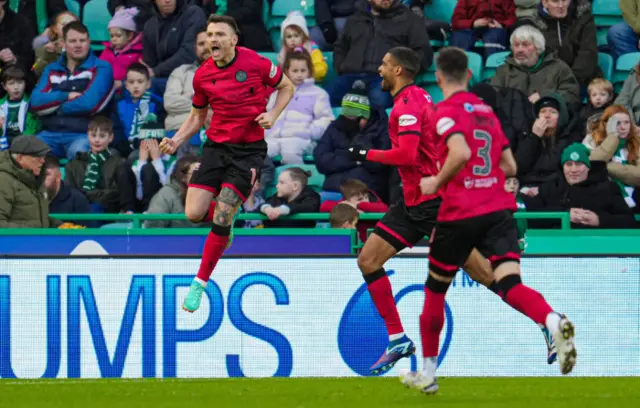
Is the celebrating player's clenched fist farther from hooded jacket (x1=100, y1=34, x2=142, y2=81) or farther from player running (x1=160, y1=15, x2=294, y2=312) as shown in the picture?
hooded jacket (x1=100, y1=34, x2=142, y2=81)

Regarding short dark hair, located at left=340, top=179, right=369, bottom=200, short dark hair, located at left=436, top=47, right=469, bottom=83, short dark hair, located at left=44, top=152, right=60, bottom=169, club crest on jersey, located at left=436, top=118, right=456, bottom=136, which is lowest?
short dark hair, located at left=340, top=179, right=369, bottom=200

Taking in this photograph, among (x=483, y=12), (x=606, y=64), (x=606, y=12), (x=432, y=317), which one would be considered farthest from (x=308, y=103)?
(x=432, y=317)

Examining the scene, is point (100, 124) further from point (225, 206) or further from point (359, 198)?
point (225, 206)

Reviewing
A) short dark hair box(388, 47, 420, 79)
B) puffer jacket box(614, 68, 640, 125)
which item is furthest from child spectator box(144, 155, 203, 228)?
puffer jacket box(614, 68, 640, 125)

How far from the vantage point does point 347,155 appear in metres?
13.5

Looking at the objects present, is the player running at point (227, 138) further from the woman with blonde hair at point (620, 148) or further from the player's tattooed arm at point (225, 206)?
the woman with blonde hair at point (620, 148)

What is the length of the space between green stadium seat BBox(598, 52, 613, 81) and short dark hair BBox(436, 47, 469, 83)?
7933mm

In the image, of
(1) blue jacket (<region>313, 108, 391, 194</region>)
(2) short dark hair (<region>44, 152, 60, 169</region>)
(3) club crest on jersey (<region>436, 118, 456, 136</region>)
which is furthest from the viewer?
(1) blue jacket (<region>313, 108, 391, 194</region>)

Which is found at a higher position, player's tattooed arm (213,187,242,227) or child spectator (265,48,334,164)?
player's tattooed arm (213,187,242,227)

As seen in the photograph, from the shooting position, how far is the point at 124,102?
49.4ft

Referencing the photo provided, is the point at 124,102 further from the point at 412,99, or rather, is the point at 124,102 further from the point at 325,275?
the point at 412,99

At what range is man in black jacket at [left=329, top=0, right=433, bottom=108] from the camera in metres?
14.7

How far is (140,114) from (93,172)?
119cm

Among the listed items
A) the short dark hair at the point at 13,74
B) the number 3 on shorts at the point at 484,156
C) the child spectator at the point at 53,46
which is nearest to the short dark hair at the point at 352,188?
the short dark hair at the point at 13,74
